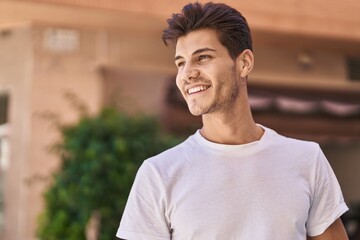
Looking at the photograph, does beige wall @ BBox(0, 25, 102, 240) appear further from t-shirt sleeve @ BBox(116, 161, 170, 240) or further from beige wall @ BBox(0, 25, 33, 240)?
t-shirt sleeve @ BBox(116, 161, 170, 240)

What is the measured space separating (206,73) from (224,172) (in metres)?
0.30

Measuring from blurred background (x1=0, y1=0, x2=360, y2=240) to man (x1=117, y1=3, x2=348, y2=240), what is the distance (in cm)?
440

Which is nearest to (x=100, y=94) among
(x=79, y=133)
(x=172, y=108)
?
(x=172, y=108)

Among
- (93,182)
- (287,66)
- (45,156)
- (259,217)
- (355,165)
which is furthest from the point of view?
(355,165)

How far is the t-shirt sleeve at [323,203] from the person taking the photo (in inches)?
80.4

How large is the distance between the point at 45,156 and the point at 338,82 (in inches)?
167

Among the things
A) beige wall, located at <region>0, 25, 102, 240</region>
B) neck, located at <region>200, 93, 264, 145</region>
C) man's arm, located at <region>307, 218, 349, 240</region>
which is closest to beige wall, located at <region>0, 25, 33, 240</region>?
beige wall, located at <region>0, 25, 102, 240</region>

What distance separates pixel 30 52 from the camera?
7.48 meters

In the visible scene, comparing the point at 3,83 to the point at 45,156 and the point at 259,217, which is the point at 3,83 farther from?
the point at 259,217

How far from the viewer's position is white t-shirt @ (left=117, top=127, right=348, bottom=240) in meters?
1.92

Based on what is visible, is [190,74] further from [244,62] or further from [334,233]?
[334,233]

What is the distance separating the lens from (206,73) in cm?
204

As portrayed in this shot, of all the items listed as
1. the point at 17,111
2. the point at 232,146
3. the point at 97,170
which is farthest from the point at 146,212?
the point at 17,111

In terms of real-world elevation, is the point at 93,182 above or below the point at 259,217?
below
